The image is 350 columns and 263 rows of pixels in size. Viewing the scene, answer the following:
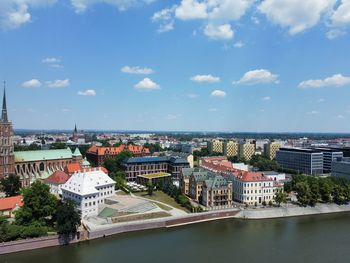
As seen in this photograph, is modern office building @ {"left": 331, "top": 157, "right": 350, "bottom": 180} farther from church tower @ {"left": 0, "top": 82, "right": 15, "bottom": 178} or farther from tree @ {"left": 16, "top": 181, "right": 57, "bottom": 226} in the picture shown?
church tower @ {"left": 0, "top": 82, "right": 15, "bottom": 178}

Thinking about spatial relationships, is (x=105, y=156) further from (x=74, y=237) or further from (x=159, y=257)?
(x=159, y=257)

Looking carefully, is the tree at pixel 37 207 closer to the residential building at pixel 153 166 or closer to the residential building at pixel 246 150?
the residential building at pixel 153 166

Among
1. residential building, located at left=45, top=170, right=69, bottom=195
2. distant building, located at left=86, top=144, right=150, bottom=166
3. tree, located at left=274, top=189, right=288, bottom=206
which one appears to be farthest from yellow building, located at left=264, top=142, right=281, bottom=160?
residential building, located at left=45, top=170, right=69, bottom=195

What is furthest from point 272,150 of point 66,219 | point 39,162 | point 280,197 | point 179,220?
point 66,219

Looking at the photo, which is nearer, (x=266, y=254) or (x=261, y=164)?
(x=266, y=254)

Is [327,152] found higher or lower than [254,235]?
higher

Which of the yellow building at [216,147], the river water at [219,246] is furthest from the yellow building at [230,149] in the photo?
the river water at [219,246]

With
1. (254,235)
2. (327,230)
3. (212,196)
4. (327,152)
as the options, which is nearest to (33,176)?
(212,196)
